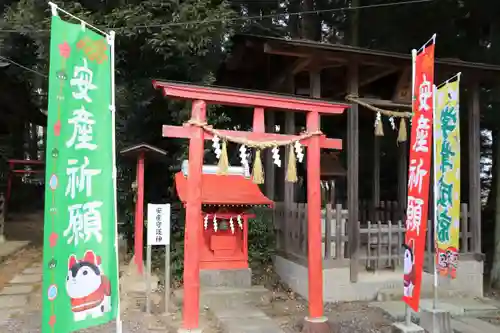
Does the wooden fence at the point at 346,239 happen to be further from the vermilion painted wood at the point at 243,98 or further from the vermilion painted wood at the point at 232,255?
the vermilion painted wood at the point at 243,98

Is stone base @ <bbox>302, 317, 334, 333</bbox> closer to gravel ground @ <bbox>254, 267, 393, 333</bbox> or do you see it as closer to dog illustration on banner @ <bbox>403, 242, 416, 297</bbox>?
gravel ground @ <bbox>254, 267, 393, 333</bbox>

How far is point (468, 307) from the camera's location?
8047 millimetres

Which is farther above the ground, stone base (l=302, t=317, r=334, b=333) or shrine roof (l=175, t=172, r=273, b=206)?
shrine roof (l=175, t=172, r=273, b=206)

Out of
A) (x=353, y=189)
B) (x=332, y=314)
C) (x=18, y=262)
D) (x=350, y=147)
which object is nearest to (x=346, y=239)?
(x=353, y=189)

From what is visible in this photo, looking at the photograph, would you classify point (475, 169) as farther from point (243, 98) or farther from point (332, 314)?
point (243, 98)

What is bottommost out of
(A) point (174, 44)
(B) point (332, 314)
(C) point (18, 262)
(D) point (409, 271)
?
(B) point (332, 314)

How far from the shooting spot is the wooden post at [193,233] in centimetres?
575

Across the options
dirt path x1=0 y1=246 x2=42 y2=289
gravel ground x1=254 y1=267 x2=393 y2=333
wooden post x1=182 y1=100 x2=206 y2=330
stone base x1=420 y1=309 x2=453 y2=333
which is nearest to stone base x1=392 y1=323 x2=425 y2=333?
stone base x1=420 y1=309 x2=453 y2=333

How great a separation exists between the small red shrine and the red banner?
3687mm

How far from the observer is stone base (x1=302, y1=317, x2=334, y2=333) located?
20.4ft

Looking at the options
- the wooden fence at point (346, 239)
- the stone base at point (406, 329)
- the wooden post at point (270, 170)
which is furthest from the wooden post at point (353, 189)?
the wooden post at point (270, 170)

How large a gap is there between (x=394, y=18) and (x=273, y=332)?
10031mm

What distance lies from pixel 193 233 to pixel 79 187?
2.15 metres

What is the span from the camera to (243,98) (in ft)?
20.5
